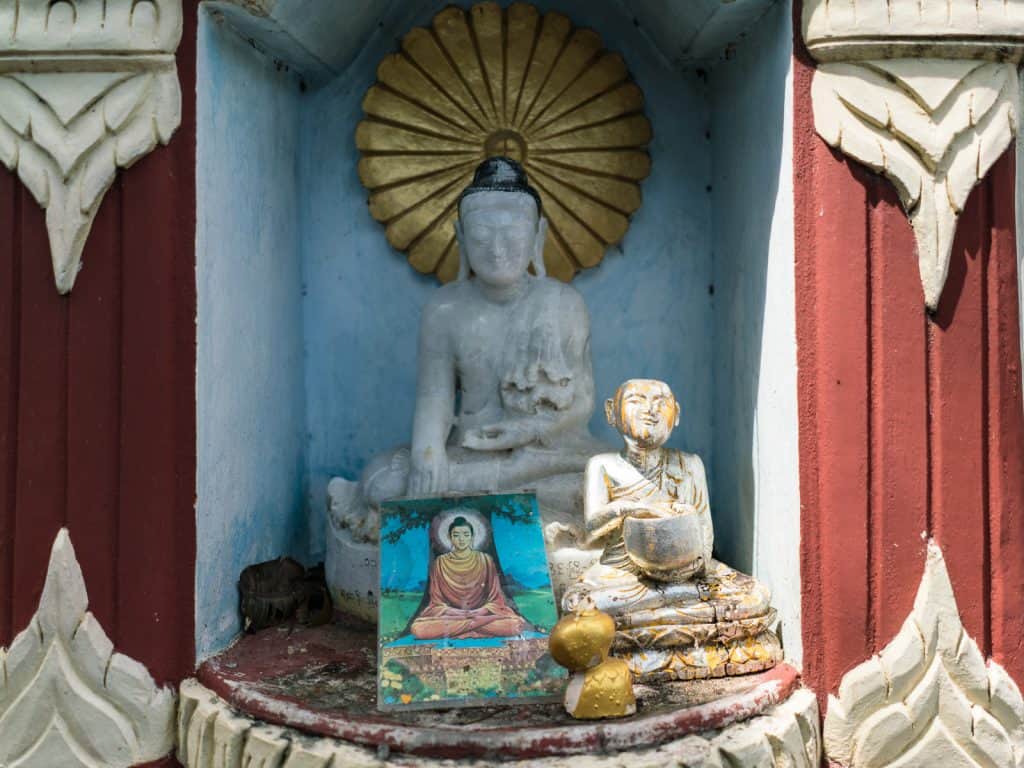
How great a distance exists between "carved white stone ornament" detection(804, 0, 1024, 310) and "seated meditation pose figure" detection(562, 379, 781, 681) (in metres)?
0.92

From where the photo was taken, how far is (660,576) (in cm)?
344

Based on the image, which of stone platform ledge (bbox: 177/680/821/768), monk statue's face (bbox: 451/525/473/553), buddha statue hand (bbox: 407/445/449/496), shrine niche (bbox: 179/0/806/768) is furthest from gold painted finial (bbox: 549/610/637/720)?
buddha statue hand (bbox: 407/445/449/496)

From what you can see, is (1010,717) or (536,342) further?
(536,342)

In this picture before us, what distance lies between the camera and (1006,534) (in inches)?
132

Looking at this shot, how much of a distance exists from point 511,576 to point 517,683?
38 cm

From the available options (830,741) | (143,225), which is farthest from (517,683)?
(143,225)

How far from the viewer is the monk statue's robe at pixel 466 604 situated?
10.8 feet

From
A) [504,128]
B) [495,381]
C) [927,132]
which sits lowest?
[495,381]

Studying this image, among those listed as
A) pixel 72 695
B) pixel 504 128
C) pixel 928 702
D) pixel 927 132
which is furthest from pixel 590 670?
pixel 504 128

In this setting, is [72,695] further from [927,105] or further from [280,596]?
[927,105]

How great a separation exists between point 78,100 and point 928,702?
9.77 feet

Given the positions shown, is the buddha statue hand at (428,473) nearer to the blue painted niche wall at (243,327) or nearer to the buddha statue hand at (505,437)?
the buddha statue hand at (505,437)

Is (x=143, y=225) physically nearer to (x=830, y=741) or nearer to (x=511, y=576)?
(x=511, y=576)

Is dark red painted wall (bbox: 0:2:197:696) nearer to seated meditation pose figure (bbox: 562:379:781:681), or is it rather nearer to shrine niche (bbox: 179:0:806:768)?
shrine niche (bbox: 179:0:806:768)
